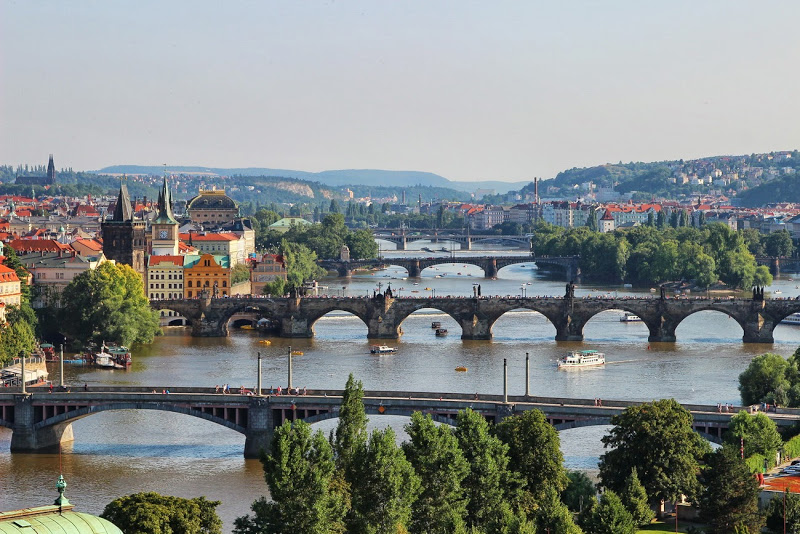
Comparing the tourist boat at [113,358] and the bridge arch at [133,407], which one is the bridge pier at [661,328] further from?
the bridge arch at [133,407]

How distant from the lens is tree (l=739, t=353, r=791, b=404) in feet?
166

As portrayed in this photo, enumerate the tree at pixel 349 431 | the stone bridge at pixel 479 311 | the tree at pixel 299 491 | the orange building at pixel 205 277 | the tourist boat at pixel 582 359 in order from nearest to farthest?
the tree at pixel 299 491, the tree at pixel 349 431, the tourist boat at pixel 582 359, the stone bridge at pixel 479 311, the orange building at pixel 205 277

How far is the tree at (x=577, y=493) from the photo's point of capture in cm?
3672

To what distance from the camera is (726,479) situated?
3519 cm

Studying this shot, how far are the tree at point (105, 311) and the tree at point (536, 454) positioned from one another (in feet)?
114

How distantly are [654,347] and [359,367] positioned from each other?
14.6m

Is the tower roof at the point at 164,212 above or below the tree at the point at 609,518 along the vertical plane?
above

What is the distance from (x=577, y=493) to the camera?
3706 centimetres

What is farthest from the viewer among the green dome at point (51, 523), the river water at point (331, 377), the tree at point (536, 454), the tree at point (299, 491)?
the river water at point (331, 377)

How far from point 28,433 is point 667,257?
68.0m

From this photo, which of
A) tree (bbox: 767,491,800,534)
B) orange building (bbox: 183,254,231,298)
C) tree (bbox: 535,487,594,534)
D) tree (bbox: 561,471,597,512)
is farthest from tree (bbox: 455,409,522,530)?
orange building (bbox: 183,254,231,298)

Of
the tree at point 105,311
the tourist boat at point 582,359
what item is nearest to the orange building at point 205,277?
the tree at point 105,311

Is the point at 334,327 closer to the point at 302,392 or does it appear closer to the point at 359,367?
the point at 359,367

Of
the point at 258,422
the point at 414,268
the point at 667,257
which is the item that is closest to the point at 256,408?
the point at 258,422
